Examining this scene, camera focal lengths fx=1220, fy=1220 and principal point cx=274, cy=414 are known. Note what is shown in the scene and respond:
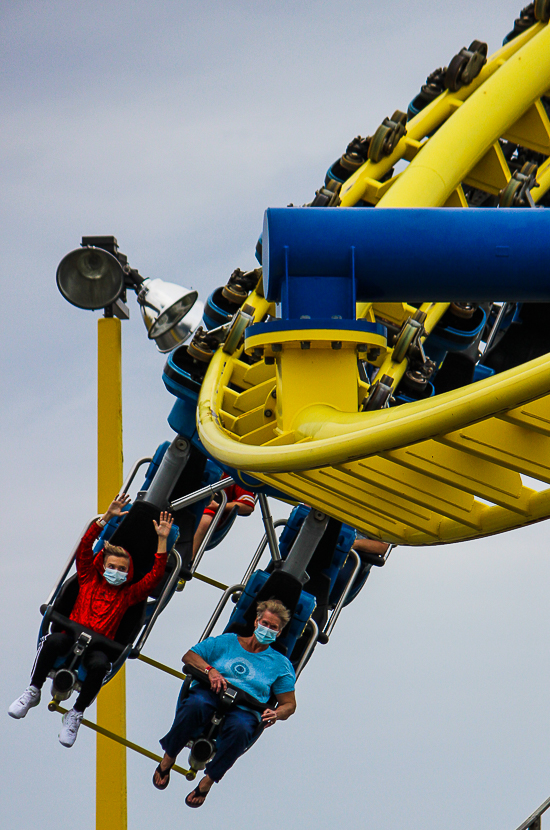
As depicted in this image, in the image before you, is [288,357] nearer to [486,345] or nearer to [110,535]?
[110,535]

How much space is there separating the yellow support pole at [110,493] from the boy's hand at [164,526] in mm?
2248

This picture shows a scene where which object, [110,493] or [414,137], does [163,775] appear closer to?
[110,493]

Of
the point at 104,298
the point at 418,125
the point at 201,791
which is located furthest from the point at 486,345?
the point at 201,791

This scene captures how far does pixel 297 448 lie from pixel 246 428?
2789mm

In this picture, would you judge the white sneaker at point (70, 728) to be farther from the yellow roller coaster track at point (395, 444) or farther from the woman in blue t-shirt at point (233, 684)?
the yellow roller coaster track at point (395, 444)

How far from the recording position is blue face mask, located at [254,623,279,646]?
739cm

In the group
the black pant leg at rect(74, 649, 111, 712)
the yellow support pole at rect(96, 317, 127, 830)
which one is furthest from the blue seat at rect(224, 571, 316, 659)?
the yellow support pole at rect(96, 317, 127, 830)

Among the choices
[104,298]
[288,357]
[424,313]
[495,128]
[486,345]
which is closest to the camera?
[288,357]

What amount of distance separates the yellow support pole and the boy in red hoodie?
2179 millimetres

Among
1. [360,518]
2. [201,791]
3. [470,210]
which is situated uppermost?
[470,210]

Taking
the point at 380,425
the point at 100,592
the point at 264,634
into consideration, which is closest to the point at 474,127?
the point at 264,634

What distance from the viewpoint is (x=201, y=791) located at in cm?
740

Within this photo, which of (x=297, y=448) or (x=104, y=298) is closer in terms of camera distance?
(x=297, y=448)

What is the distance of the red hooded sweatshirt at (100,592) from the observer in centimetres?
A: 793
